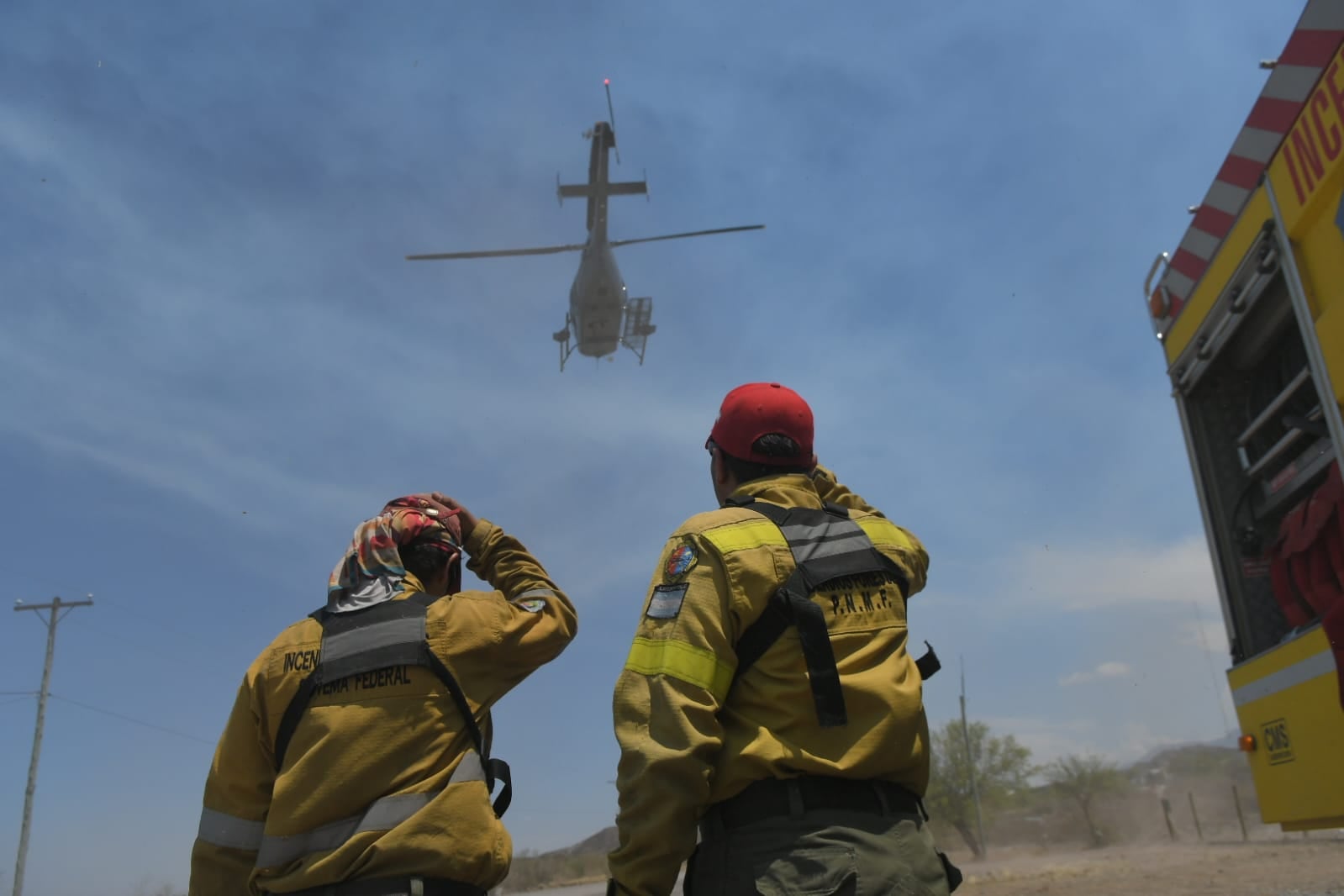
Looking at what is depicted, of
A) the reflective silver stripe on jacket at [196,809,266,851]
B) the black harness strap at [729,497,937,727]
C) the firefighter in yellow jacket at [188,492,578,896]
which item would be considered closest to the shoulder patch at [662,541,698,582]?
the black harness strap at [729,497,937,727]

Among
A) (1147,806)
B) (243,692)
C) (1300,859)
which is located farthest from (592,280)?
(1147,806)

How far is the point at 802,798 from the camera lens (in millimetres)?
1764

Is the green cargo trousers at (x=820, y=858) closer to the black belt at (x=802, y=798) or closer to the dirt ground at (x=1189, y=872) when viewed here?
the black belt at (x=802, y=798)

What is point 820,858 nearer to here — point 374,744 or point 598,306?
point 374,744

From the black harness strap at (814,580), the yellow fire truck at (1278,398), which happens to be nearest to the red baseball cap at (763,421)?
the black harness strap at (814,580)

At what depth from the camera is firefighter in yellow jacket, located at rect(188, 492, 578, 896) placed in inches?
89.0

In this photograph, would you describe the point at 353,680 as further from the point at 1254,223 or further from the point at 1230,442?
the point at 1230,442

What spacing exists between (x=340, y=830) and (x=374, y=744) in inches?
8.1

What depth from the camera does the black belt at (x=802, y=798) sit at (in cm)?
176

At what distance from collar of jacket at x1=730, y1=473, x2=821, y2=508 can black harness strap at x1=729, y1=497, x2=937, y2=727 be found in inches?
1.6

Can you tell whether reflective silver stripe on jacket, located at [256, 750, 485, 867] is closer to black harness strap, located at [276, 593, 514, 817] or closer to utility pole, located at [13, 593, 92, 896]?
black harness strap, located at [276, 593, 514, 817]

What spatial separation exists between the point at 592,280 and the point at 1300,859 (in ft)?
64.0

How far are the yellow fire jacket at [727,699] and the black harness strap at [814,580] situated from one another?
23mm

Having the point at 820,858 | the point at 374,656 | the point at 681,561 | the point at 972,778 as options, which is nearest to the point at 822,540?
the point at 681,561
